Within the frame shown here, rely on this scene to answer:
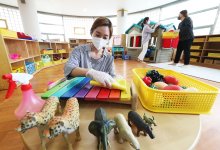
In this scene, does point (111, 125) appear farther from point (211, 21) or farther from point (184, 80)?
point (211, 21)

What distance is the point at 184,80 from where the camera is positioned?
2.16 feet

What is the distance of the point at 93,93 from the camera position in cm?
44

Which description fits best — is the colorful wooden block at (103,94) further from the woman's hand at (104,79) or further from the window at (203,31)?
the window at (203,31)

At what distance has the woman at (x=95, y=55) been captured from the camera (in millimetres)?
701

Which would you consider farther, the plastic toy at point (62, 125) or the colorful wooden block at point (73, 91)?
the colorful wooden block at point (73, 91)

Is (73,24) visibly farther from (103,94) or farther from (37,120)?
(37,120)

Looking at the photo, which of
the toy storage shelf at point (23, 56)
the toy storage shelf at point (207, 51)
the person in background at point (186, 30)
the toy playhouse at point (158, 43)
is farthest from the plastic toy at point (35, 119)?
the toy storage shelf at point (207, 51)

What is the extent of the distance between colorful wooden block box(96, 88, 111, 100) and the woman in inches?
7.7

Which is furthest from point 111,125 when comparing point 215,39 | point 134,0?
point 134,0

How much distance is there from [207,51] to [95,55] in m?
3.92

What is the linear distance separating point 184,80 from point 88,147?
63 cm

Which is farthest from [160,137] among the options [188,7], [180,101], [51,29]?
[51,29]

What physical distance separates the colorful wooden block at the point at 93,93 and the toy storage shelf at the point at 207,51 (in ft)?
12.3

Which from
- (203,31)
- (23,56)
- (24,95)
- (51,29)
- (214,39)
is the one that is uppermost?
(51,29)
